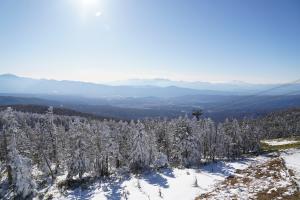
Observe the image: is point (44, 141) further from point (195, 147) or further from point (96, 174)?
point (195, 147)

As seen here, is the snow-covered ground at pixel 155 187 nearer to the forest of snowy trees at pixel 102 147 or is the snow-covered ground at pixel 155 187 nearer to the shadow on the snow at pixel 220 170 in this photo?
the shadow on the snow at pixel 220 170

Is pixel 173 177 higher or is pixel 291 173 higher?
pixel 291 173

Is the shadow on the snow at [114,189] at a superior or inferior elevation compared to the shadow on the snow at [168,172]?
inferior

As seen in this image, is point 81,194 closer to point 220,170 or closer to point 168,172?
point 168,172

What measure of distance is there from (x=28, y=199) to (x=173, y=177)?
26.3 metres

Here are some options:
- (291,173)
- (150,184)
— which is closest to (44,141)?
(150,184)

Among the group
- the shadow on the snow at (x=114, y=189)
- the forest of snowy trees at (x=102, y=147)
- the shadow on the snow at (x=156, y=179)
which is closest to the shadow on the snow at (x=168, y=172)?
the shadow on the snow at (x=156, y=179)

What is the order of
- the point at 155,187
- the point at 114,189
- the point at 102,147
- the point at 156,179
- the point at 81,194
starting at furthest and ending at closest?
the point at 102,147
the point at 156,179
the point at 81,194
the point at 114,189
the point at 155,187

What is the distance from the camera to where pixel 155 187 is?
43.2m

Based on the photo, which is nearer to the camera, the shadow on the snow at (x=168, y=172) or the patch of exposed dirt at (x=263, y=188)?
the patch of exposed dirt at (x=263, y=188)

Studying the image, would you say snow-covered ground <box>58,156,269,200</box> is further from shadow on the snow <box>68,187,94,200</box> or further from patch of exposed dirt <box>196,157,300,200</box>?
patch of exposed dirt <box>196,157,300,200</box>

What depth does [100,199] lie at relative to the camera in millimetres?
42500

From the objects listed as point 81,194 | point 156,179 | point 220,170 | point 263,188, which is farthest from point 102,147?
point 263,188

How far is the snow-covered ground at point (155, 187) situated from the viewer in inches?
1499
